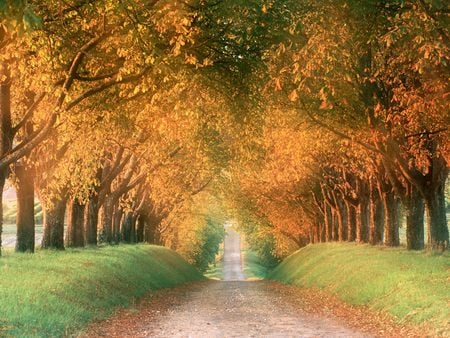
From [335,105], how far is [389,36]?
36.6ft

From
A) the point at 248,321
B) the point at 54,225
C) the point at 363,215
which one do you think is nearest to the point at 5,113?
the point at 248,321

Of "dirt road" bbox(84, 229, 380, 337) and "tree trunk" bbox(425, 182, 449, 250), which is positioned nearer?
"dirt road" bbox(84, 229, 380, 337)

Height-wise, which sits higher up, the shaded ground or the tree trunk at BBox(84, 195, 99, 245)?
the tree trunk at BBox(84, 195, 99, 245)

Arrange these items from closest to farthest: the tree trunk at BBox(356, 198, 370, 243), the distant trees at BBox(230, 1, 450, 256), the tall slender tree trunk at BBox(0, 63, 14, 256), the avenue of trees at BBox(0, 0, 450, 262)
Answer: the avenue of trees at BBox(0, 0, 450, 262) < the distant trees at BBox(230, 1, 450, 256) < the tall slender tree trunk at BBox(0, 63, 14, 256) < the tree trunk at BBox(356, 198, 370, 243)

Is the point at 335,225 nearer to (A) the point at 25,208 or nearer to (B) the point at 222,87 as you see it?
(A) the point at 25,208

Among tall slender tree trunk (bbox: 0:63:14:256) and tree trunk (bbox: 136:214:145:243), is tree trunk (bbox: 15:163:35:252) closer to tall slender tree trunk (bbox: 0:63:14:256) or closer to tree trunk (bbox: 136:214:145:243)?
tall slender tree trunk (bbox: 0:63:14:256)

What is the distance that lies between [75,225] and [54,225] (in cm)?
411

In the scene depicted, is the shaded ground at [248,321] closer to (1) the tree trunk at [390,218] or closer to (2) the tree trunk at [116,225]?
(1) the tree trunk at [390,218]

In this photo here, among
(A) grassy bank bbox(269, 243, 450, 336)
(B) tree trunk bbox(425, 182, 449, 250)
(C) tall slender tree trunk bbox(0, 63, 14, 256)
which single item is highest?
(C) tall slender tree trunk bbox(0, 63, 14, 256)

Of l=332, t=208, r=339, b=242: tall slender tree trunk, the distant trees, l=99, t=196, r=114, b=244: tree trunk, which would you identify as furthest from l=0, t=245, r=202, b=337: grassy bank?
l=332, t=208, r=339, b=242: tall slender tree trunk

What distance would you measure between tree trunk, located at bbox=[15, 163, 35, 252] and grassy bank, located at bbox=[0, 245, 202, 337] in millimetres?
2410

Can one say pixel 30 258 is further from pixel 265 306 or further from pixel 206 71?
pixel 206 71

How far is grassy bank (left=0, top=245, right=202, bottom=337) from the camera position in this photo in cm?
1522

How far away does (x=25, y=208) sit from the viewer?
31.2m
